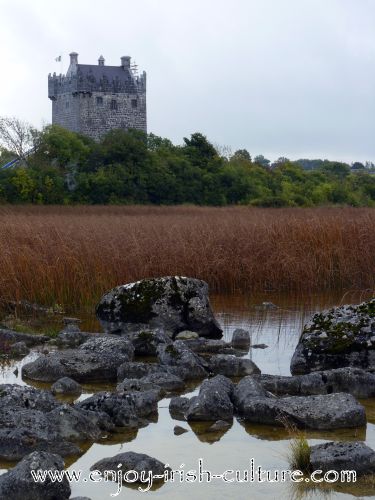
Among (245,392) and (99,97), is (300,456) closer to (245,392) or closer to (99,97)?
(245,392)

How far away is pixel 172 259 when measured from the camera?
37.6 ft

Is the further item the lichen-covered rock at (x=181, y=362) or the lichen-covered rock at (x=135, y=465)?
the lichen-covered rock at (x=181, y=362)

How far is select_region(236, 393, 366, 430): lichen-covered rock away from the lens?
5406mm

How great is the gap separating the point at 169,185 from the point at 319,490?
114 feet

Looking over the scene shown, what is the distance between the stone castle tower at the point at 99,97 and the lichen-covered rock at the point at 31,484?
67.2 m

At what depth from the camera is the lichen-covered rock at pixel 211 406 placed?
5602mm

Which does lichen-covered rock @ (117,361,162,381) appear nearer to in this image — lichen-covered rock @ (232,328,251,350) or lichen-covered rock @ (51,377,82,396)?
lichen-covered rock @ (51,377,82,396)

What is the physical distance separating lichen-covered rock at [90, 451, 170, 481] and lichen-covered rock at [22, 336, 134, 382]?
2.23 m

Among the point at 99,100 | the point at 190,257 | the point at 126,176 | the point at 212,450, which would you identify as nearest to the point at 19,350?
the point at 212,450

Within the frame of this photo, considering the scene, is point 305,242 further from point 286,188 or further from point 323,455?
point 286,188

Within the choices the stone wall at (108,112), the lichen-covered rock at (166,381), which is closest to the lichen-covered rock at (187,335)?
the lichen-covered rock at (166,381)

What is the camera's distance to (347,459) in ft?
14.8

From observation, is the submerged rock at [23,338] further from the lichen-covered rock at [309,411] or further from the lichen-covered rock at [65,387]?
the lichen-covered rock at [309,411]

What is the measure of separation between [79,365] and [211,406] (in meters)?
1.63
